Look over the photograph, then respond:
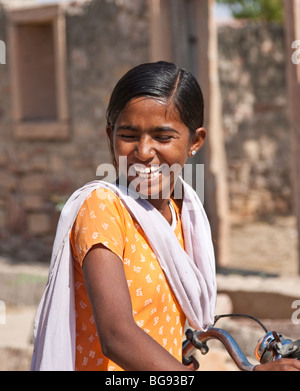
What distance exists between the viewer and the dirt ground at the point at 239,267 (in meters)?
3.72

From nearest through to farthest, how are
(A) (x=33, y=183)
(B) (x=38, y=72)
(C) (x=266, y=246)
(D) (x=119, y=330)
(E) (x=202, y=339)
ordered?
1. (D) (x=119, y=330)
2. (E) (x=202, y=339)
3. (A) (x=33, y=183)
4. (B) (x=38, y=72)
5. (C) (x=266, y=246)

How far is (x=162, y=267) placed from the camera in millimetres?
1617

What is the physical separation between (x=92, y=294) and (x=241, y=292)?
3.83 meters

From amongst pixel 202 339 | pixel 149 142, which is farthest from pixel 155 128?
pixel 202 339

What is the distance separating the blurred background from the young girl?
6.65ft

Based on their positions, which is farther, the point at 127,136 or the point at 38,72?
the point at 38,72

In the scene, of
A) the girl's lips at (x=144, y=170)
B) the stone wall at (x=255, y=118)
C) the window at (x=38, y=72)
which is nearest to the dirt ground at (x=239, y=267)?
the stone wall at (x=255, y=118)

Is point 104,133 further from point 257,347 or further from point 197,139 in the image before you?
point 257,347

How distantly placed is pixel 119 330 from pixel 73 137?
638 cm

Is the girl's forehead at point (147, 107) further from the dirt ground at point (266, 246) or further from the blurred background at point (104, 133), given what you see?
the dirt ground at point (266, 246)

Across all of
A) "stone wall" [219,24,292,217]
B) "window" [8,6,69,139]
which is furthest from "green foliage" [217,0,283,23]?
"window" [8,6,69,139]

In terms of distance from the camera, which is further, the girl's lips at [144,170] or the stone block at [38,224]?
the stone block at [38,224]

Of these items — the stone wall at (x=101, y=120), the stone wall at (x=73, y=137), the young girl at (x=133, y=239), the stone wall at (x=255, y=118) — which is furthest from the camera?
the stone wall at (x=255, y=118)

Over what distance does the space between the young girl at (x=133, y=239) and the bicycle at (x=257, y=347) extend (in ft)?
0.45
